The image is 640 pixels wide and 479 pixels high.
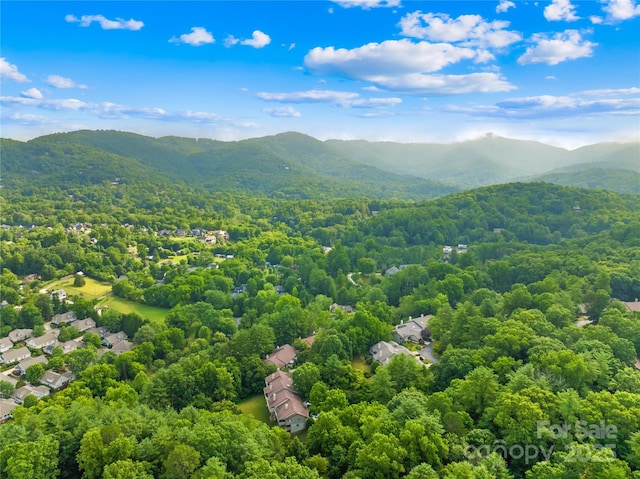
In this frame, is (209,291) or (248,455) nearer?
(248,455)

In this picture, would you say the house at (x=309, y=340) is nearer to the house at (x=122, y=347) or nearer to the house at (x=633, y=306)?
the house at (x=122, y=347)

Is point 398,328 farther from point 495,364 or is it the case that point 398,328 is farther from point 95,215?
point 95,215

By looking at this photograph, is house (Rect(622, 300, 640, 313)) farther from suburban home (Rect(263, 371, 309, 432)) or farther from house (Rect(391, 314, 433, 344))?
suburban home (Rect(263, 371, 309, 432))

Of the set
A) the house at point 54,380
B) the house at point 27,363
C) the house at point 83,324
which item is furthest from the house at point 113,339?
the house at point 54,380

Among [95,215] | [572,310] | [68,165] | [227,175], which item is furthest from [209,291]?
[227,175]

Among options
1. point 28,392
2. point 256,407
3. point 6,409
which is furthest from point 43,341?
point 256,407

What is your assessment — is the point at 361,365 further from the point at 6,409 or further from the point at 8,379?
the point at 8,379
